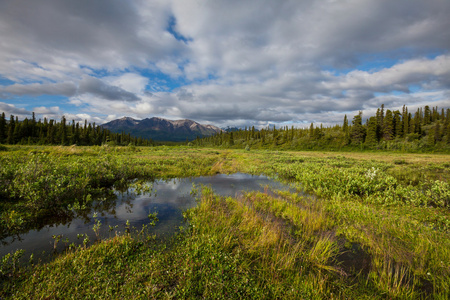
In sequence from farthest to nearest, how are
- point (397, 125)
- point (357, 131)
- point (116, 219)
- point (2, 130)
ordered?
1. point (357, 131)
2. point (397, 125)
3. point (2, 130)
4. point (116, 219)

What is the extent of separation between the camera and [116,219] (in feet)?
25.3

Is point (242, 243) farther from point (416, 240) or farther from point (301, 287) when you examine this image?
point (416, 240)

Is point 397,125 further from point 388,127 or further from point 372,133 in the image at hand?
point 372,133

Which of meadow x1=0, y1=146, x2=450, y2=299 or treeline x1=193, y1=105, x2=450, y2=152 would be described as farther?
treeline x1=193, y1=105, x2=450, y2=152

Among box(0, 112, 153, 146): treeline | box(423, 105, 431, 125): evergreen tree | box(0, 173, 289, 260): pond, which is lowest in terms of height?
box(0, 173, 289, 260): pond

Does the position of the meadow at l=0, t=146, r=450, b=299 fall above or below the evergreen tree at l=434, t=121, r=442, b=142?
below

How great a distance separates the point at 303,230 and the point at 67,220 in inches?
386

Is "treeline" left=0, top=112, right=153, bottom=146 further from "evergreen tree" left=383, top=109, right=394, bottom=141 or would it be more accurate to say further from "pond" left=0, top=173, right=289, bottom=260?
"evergreen tree" left=383, top=109, right=394, bottom=141

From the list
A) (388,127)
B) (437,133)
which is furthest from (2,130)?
(437,133)

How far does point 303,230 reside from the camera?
23.6ft

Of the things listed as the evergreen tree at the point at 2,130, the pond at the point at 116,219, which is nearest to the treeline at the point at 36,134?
the evergreen tree at the point at 2,130

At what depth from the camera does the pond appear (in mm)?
5652

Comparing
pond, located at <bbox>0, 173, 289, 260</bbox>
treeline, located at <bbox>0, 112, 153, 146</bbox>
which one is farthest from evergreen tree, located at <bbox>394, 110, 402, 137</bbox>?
treeline, located at <bbox>0, 112, 153, 146</bbox>

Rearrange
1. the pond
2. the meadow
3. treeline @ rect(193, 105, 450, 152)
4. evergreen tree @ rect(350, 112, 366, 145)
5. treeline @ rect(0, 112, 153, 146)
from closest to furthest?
1. the meadow
2. the pond
3. treeline @ rect(193, 105, 450, 152)
4. treeline @ rect(0, 112, 153, 146)
5. evergreen tree @ rect(350, 112, 366, 145)
